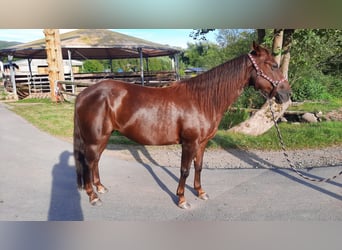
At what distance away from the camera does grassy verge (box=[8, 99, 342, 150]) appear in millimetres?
3250

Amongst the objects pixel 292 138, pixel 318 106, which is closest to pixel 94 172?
pixel 292 138

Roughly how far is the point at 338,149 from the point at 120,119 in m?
3.50

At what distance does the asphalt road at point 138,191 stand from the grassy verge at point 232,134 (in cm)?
19

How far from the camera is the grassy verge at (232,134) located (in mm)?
3250

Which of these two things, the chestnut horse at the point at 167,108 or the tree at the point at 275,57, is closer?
the chestnut horse at the point at 167,108

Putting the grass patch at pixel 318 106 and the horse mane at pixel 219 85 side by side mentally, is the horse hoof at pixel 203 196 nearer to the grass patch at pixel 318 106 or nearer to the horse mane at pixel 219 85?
the horse mane at pixel 219 85

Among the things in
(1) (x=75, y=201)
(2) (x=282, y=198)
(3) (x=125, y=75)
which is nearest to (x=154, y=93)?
(1) (x=75, y=201)

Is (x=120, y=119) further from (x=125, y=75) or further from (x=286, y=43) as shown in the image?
(x=286, y=43)

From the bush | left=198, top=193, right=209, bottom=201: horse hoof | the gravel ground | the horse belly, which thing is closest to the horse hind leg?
the horse belly

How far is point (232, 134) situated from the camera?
172 inches

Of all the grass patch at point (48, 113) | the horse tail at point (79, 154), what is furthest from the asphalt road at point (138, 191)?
the horse tail at point (79, 154)

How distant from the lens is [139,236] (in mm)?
1969

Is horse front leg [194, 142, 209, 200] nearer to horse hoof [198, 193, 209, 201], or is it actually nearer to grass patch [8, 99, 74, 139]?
horse hoof [198, 193, 209, 201]

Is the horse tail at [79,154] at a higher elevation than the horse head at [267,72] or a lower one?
lower
